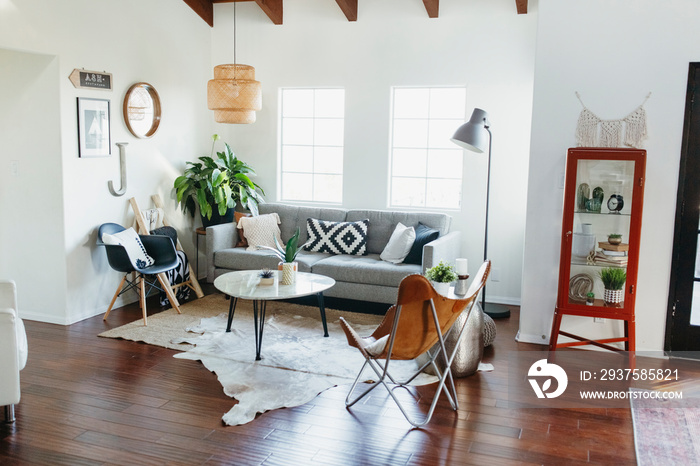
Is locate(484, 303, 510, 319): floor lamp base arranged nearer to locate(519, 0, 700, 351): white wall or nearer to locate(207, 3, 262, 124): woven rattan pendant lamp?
locate(519, 0, 700, 351): white wall

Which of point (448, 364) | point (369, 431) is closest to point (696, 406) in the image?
point (448, 364)

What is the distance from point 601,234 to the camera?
→ 4.19 metres

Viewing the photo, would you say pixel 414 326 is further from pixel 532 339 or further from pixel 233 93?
pixel 233 93

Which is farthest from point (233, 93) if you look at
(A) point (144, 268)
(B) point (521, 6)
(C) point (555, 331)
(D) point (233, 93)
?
(C) point (555, 331)

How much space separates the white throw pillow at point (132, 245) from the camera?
493cm

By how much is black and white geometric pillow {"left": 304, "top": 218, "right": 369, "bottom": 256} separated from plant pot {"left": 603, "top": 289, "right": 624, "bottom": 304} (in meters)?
2.22

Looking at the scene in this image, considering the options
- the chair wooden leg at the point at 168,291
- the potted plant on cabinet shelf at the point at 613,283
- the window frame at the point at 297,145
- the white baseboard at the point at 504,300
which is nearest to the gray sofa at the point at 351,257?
the window frame at the point at 297,145

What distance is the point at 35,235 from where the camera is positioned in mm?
4918

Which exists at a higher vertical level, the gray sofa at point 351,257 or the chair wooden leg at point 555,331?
the gray sofa at point 351,257

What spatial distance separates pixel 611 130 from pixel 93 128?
4.01m

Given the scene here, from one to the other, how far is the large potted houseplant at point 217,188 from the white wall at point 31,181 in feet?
4.43

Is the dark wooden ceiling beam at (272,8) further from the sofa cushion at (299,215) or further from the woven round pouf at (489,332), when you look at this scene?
the woven round pouf at (489,332)

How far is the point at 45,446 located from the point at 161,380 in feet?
2.94

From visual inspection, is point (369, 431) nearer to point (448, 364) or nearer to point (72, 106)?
point (448, 364)
